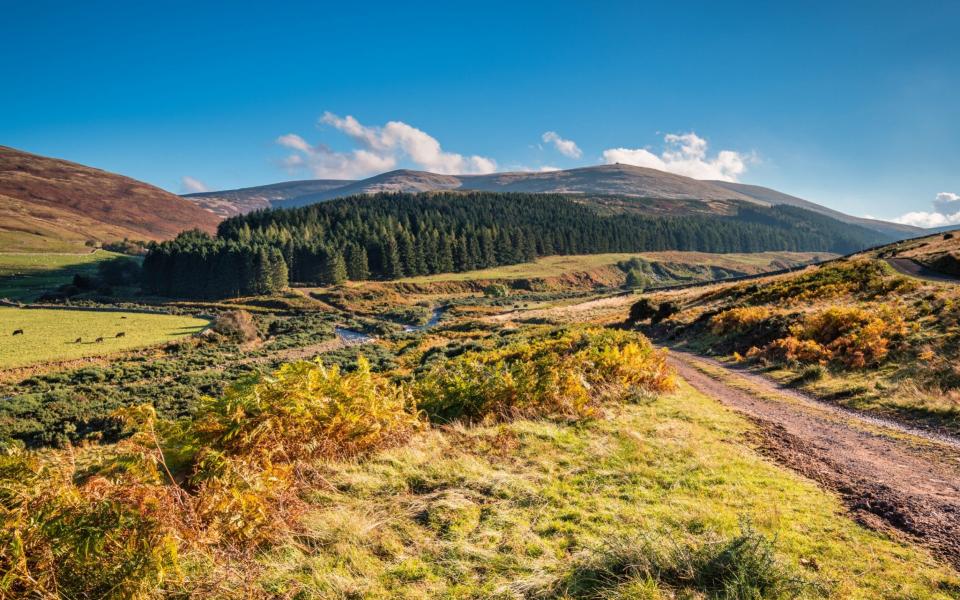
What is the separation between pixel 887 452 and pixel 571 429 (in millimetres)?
6576

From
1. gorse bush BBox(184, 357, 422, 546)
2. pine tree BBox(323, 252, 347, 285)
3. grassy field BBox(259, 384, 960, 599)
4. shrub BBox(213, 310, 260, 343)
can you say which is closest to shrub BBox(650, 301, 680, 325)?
grassy field BBox(259, 384, 960, 599)

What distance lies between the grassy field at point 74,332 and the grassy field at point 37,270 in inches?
1282

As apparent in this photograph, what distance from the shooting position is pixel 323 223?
146250 mm

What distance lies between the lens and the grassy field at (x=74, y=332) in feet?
127

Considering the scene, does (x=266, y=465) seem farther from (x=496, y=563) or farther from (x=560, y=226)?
(x=560, y=226)

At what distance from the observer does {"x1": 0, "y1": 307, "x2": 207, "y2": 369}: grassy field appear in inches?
1524

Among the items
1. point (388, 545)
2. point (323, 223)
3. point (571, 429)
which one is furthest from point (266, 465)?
point (323, 223)

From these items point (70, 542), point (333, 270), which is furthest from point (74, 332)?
point (70, 542)

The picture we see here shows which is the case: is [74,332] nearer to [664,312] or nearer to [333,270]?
[333,270]

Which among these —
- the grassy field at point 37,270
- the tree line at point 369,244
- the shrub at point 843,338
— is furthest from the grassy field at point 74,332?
the shrub at point 843,338

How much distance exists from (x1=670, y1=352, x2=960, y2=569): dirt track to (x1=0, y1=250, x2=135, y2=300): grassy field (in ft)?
373

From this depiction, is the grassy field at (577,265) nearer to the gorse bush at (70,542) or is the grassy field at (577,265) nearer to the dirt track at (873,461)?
the dirt track at (873,461)

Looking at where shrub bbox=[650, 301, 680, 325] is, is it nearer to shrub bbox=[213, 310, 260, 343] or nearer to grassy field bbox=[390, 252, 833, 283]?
shrub bbox=[213, 310, 260, 343]

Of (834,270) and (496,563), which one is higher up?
(834,270)
